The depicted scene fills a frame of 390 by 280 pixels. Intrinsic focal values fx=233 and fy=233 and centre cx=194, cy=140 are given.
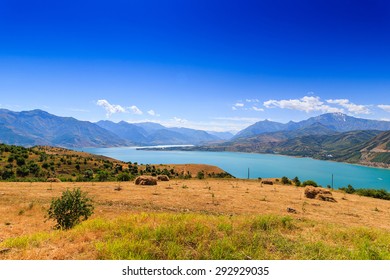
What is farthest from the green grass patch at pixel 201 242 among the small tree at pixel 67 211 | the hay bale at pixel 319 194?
the hay bale at pixel 319 194

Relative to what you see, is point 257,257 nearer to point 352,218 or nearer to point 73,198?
point 73,198

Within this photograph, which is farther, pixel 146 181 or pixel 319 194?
pixel 146 181

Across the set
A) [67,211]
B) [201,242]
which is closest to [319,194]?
[201,242]

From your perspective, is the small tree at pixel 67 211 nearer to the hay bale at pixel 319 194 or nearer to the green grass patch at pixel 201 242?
the green grass patch at pixel 201 242

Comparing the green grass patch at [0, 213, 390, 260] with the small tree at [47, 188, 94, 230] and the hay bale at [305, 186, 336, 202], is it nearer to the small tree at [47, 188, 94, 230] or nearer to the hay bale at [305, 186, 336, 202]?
the small tree at [47, 188, 94, 230]

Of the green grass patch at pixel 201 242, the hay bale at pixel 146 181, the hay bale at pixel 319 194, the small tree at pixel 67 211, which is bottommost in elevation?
the hay bale at pixel 319 194

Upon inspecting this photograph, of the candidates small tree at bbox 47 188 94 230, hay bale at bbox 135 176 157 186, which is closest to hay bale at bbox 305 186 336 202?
hay bale at bbox 135 176 157 186

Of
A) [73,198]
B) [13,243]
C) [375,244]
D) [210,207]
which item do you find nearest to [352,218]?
[210,207]

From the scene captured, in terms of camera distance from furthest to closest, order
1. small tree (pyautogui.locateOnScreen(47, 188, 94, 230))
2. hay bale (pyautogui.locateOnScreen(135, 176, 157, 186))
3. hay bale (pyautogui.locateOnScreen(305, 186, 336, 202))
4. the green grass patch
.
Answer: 1. hay bale (pyautogui.locateOnScreen(135, 176, 157, 186))
2. hay bale (pyautogui.locateOnScreen(305, 186, 336, 202))
3. small tree (pyautogui.locateOnScreen(47, 188, 94, 230))
4. the green grass patch

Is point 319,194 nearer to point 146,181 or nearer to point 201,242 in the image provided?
point 146,181

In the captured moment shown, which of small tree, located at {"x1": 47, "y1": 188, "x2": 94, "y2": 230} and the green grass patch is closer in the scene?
the green grass patch

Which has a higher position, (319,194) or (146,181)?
(146,181)

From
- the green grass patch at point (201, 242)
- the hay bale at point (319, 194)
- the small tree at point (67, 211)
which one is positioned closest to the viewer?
the green grass patch at point (201, 242)

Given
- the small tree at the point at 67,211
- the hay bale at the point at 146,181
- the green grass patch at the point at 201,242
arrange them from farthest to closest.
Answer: the hay bale at the point at 146,181 → the small tree at the point at 67,211 → the green grass patch at the point at 201,242
